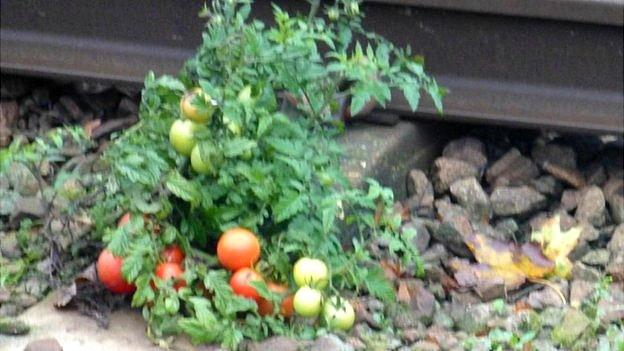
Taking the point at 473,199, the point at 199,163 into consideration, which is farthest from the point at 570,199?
the point at 199,163

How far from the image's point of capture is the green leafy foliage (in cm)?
365

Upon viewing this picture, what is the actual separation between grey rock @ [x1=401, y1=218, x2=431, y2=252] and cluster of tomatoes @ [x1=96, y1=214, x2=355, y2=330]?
0.55m

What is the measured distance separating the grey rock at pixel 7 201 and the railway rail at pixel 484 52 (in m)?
0.77

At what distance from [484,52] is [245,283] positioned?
1.67 metres

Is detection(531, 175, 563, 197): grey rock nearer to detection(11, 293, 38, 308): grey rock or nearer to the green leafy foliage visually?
the green leafy foliage

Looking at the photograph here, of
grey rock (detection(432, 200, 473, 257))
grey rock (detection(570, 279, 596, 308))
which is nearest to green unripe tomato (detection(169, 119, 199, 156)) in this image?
grey rock (detection(432, 200, 473, 257))

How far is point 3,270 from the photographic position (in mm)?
3992

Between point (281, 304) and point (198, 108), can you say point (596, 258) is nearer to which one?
point (281, 304)

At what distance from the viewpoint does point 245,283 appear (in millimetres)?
3662

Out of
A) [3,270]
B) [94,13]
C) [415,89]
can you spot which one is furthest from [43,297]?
[94,13]

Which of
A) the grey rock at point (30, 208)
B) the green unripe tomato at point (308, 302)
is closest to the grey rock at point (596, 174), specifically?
the green unripe tomato at point (308, 302)

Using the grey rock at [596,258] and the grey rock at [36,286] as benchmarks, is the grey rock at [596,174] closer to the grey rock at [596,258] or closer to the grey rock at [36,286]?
the grey rock at [596,258]

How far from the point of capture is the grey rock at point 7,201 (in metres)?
4.34

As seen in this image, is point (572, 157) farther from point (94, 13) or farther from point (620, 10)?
point (94, 13)
